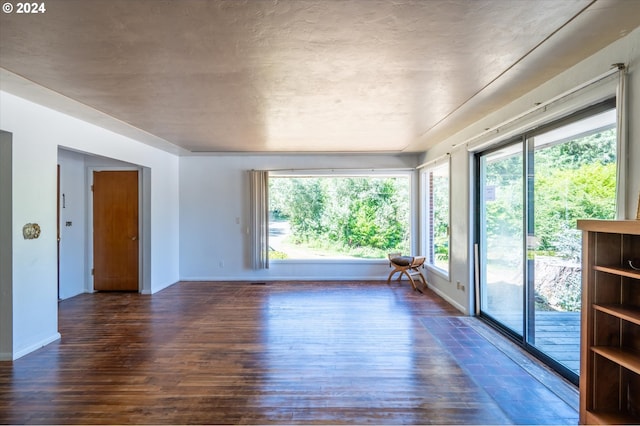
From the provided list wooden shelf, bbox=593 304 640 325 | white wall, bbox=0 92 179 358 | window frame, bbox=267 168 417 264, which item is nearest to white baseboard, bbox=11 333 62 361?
white wall, bbox=0 92 179 358

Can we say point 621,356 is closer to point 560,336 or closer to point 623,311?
point 623,311

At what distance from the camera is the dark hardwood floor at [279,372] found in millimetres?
2070

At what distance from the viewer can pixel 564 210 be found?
254 cm

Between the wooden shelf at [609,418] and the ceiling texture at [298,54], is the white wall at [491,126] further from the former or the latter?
the wooden shelf at [609,418]

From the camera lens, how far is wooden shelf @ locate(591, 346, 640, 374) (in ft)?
5.30

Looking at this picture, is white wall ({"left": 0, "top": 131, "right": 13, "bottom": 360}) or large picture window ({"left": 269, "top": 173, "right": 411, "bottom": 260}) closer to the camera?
white wall ({"left": 0, "top": 131, "right": 13, "bottom": 360})

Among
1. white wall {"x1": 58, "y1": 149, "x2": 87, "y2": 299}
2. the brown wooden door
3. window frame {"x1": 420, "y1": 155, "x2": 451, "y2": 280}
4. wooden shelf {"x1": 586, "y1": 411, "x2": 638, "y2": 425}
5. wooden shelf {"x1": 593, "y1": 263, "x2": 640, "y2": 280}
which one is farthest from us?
window frame {"x1": 420, "y1": 155, "x2": 451, "y2": 280}

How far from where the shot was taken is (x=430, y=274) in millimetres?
5523

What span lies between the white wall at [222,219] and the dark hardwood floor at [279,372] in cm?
184

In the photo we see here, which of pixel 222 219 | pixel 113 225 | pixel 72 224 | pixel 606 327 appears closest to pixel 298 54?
pixel 606 327

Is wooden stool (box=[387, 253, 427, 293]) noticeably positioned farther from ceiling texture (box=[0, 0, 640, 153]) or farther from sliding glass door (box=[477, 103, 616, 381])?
ceiling texture (box=[0, 0, 640, 153])

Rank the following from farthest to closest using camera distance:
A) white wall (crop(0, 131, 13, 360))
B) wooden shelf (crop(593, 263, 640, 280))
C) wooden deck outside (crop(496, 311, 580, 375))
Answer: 1. white wall (crop(0, 131, 13, 360))
2. wooden deck outside (crop(496, 311, 580, 375))
3. wooden shelf (crop(593, 263, 640, 280))

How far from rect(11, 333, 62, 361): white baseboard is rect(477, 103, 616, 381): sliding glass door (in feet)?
15.4

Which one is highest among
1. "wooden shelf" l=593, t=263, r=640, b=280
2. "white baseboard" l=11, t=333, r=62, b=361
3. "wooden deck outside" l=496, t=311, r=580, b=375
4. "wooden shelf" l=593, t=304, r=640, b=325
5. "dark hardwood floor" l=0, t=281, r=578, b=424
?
"wooden shelf" l=593, t=263, r=640, b=280
